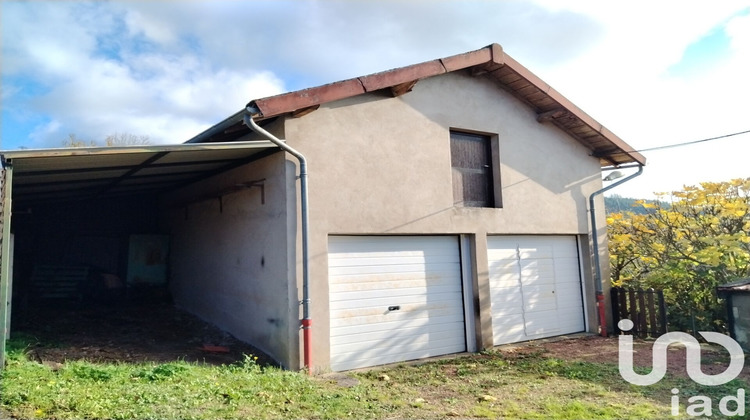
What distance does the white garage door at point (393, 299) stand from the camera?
23.1 feet

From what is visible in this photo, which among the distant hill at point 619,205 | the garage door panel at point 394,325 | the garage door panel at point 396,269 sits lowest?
the garage door panel at point 394,325

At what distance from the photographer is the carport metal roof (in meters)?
5.34

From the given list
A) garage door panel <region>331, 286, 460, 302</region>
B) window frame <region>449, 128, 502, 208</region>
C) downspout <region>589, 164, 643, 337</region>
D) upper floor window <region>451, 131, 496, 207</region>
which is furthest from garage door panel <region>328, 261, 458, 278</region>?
downspout <region>589, 164, 643, 337</region>

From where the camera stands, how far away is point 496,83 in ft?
30.7

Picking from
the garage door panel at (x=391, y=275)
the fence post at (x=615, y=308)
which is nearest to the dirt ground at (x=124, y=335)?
the garage door panel at (x=391, y=275)

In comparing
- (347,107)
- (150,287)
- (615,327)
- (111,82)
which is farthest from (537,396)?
(111,82)

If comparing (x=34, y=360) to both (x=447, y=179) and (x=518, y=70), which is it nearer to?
(x=447, y=179)

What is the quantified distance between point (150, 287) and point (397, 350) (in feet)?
24.7

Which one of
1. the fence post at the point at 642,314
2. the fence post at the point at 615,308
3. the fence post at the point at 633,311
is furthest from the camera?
the fence post at the point at 615,308

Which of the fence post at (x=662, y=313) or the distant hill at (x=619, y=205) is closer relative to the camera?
the fence post at (x=662, y=313)

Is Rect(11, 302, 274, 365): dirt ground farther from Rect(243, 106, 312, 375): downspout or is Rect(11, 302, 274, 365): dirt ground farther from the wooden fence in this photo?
the wooden fence

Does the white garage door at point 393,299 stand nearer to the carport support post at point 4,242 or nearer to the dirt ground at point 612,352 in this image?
the dirt ground at point 612,352

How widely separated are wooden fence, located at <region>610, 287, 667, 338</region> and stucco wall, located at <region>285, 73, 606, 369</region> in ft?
2.74

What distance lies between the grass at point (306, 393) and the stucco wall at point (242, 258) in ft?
2.80
